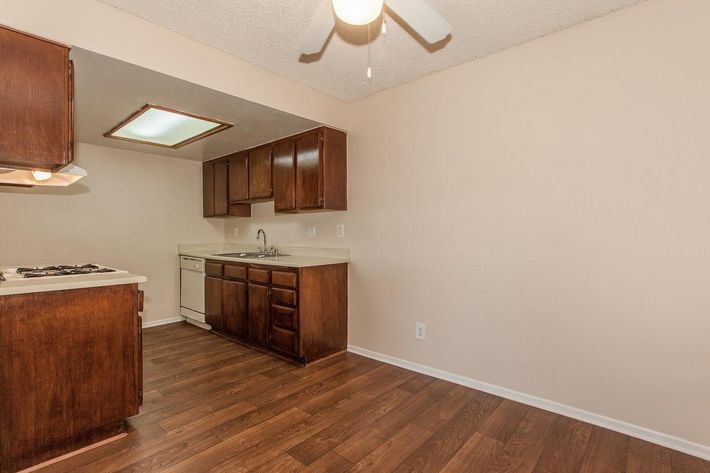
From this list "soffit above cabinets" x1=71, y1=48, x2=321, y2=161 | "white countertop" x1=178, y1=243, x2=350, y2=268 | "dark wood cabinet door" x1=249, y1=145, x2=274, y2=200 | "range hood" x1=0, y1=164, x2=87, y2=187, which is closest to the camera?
"soffit above cabinets" x1=71, y1=48, x2=321, y2=161

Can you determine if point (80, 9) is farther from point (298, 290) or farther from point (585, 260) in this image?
point (585, 260)

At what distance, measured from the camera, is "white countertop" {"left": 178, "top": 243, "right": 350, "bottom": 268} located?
3.20 meters

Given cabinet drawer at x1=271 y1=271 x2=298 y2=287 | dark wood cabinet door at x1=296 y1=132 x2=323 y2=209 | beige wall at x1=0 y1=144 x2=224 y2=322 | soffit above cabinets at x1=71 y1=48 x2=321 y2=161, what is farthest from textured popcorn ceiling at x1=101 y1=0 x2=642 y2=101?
beige wall at x1=0 y1=144 x2=224 y2=322

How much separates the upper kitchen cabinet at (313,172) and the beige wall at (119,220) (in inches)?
72.1

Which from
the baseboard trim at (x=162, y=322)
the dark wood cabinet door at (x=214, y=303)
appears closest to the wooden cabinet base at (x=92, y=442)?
the dark wood cabinet door at (x=214, y=303)

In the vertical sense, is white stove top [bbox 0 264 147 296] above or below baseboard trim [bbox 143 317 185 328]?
above

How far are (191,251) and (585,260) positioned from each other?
442cm

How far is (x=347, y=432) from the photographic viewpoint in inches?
79.4

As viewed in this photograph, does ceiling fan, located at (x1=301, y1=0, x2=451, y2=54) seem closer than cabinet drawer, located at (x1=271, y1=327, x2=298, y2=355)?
Yes

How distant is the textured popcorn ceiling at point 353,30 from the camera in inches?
77.0

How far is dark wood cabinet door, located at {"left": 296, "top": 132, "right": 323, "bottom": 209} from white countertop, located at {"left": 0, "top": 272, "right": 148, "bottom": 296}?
5.32 ft

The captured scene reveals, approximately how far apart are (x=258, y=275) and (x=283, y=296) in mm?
427

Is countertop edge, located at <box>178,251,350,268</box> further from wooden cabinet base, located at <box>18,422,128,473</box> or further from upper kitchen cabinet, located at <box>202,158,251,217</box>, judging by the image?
wooden cabinet base, located at <box>18,422,128,473</box>

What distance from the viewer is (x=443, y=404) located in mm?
2350
